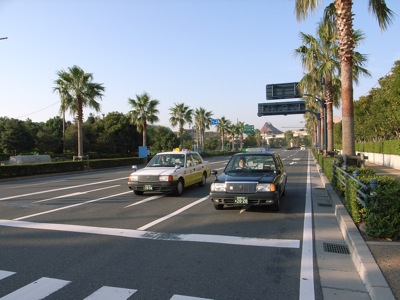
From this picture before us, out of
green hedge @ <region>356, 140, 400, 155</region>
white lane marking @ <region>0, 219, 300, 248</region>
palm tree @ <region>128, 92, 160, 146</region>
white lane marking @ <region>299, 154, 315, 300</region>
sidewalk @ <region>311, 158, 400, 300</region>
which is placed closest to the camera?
sidewalk @ <region>311, 158, 400, 300</region>

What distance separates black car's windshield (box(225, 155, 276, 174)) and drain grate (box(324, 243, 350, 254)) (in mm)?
3592

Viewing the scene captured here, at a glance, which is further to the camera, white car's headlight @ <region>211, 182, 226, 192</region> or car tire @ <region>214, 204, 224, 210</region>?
car tire @ <region>214, 204, 224, 210</region>

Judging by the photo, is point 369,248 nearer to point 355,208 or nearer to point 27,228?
point 355,208

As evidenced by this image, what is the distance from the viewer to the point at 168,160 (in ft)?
40.9

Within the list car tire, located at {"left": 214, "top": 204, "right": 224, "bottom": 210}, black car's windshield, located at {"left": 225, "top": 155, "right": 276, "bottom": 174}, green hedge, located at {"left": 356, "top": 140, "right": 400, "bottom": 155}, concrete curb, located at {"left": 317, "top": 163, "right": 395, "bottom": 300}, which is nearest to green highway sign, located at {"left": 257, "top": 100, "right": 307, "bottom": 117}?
green hedge, located at {"left": 356, "top": 140, "right": 400, "bottom": 155}

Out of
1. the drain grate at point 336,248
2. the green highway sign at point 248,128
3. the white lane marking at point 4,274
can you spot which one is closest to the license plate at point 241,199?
the drain grate at point 336,248

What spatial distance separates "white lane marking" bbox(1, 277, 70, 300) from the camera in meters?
3.84

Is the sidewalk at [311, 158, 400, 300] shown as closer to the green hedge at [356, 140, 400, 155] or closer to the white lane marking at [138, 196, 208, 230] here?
the white lane marking at [138, 196, 208, 230]

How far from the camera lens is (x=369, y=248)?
16.4 ft

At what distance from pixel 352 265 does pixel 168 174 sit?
6.93 meters

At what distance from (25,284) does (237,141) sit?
124 meters

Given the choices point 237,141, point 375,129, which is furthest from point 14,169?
point 237,141

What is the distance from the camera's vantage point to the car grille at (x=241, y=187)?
7.90 meters

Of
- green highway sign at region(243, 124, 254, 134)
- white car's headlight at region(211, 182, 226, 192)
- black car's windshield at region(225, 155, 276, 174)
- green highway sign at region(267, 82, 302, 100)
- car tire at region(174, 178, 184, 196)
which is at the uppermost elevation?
green highway sign at region(267, 82, 302, 100)
